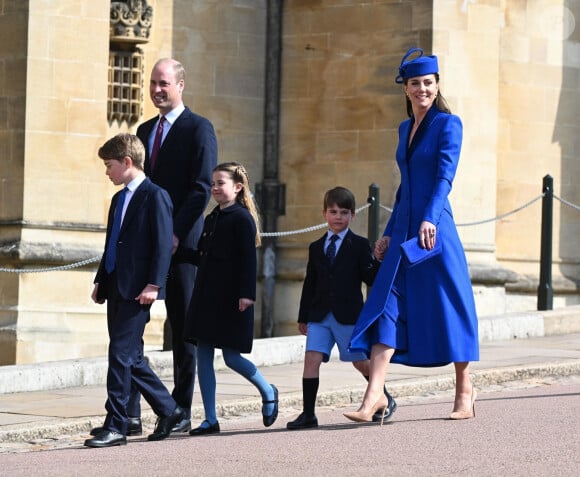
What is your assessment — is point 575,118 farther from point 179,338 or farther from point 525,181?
point 179,338

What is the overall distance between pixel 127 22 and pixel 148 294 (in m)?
6.95

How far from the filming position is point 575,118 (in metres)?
16.6

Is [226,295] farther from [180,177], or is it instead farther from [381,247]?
[381,247]

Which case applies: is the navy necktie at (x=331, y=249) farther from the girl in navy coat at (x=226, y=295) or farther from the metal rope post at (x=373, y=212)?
the metal rope post at (x=373, y=212)

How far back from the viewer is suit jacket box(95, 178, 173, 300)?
7805mm

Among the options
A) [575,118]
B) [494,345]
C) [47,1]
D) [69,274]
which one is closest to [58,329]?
[69,274]

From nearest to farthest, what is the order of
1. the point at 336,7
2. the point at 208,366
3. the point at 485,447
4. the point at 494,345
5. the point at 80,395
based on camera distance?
the point at 485,447 < the point at 208,366 < the point at 80,395 < the point at 494,345 < the point at 336,7

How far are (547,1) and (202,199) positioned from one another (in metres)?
8.86

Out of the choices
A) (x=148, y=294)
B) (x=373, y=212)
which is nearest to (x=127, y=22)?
(x=373, y=212)

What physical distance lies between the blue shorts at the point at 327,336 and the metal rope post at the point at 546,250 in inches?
241

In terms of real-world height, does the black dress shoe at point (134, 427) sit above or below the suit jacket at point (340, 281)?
below

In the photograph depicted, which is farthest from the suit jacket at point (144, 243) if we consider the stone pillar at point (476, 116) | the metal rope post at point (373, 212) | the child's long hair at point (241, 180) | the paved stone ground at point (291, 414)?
the stone pillar at point (476, 116)

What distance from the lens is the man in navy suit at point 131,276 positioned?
7.74 metres

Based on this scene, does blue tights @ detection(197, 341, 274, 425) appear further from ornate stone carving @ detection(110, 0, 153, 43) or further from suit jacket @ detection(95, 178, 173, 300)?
ornate stone carving @ detection(110, 0, 153, 43)
